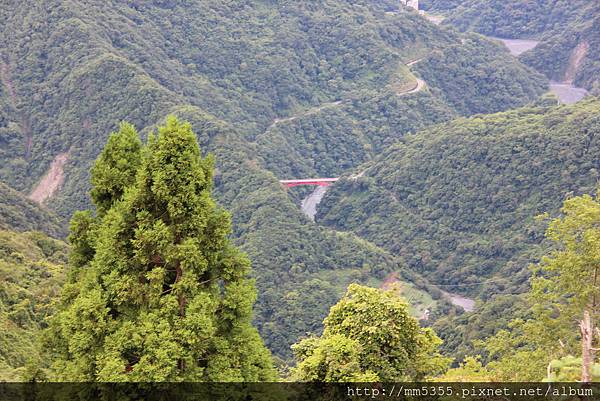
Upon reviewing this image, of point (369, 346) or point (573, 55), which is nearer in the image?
point (369, 346)

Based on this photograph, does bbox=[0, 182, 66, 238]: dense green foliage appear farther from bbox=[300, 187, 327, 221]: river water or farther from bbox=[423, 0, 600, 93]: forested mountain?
bbox=[423, 0, 600, 93]: forested mountain

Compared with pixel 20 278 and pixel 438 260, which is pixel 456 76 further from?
pixel 20 278

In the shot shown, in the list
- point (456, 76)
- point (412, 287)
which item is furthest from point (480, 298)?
point (456, 76)

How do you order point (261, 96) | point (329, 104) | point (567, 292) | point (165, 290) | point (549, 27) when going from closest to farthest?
point (165, 290)
point (567, 292)
point (261, 96)
point (329, 104)
point (549, 27)

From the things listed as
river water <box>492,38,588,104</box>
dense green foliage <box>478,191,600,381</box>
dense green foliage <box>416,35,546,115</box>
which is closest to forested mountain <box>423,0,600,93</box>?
river water <box>492,38,588,104</box>

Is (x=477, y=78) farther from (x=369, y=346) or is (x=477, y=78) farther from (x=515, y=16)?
(x=369, y=346)

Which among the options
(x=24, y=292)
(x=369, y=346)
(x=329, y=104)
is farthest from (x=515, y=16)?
(x=369, y=346)

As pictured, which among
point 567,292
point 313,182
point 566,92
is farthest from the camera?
point 566,92
